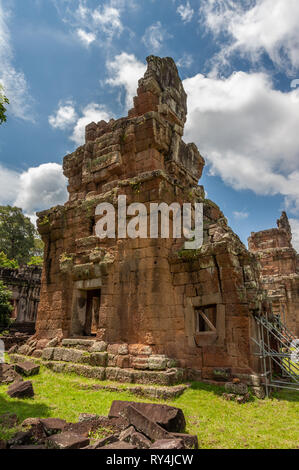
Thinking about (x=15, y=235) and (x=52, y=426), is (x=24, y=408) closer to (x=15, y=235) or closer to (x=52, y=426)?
(x=52, y=426)

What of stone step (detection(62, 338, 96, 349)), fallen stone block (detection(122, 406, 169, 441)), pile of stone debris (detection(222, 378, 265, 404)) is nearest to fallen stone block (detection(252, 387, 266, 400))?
pile of stone debris (detection(222, 378, 265, 404))

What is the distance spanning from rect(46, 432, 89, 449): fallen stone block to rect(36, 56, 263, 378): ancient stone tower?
3515mm

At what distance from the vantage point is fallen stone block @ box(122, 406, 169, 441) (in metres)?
4.56

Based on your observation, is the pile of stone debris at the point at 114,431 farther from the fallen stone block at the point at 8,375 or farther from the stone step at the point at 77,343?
the stone step at the point at 77,343

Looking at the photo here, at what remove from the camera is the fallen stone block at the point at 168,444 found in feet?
13.4

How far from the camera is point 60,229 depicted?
12.1 meters

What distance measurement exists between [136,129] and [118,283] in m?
5.48

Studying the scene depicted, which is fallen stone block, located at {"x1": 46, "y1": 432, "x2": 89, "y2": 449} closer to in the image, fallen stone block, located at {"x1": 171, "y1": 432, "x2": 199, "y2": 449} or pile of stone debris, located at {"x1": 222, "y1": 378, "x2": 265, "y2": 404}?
fallen stone block, located at {"x1": 171, "y1": 432, "x2": 199, "y2": 449}

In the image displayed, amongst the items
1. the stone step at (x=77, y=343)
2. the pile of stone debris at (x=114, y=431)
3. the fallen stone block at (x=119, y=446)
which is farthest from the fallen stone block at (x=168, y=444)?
the stone step at (x=77, y=343)

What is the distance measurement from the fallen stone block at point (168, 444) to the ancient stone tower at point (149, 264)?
11.4 feet

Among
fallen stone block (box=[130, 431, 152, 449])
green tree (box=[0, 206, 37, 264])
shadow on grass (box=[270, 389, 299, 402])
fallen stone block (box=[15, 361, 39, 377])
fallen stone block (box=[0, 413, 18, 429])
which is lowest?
shadow on grass (box=[270, 389, 299, 402])
